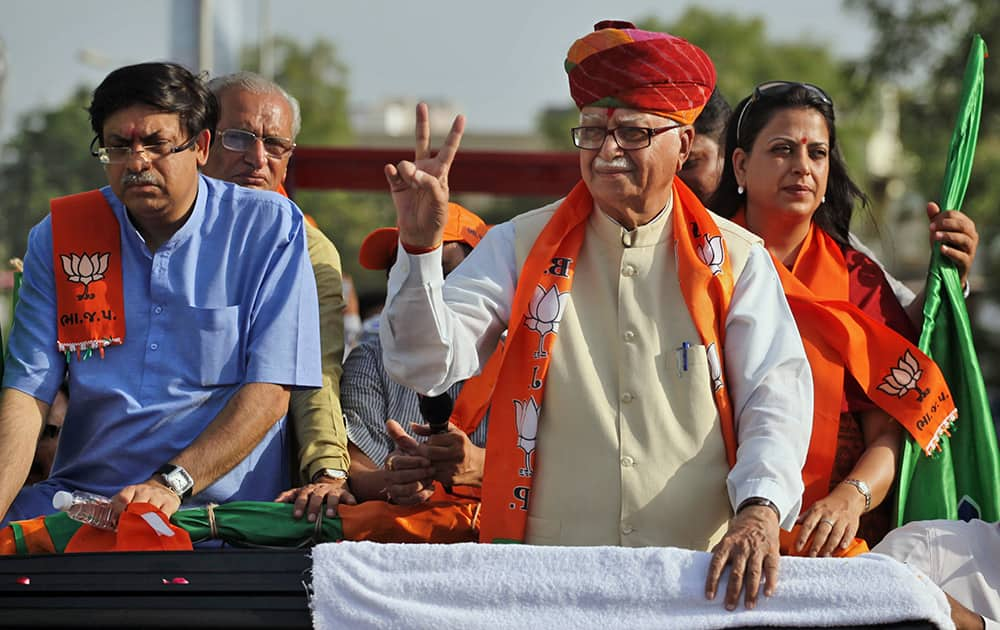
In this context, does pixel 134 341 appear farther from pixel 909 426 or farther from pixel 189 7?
pixel 189 7

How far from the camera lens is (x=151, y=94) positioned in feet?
12.3

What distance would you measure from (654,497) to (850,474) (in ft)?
3.03

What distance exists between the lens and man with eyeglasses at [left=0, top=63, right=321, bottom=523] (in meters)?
3.73

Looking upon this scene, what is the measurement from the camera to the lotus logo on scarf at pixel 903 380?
3885 millimetres

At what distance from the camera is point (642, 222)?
3.34 meters

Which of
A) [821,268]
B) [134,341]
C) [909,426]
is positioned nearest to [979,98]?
[821,268]

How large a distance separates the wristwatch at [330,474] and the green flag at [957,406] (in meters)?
1.58

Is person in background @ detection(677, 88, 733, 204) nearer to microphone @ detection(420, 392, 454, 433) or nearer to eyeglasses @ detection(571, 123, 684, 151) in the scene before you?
eyeglasses @ detection(571, 123, 684, 151)

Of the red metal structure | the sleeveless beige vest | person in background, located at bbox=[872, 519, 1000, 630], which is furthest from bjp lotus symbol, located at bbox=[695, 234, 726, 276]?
the red metal structure

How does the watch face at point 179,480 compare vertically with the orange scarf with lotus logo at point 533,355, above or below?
below

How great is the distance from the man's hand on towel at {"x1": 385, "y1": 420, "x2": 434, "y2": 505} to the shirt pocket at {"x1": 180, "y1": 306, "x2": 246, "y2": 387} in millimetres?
561

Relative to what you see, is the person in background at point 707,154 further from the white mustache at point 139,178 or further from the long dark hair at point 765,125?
the white mustache at point 139,178

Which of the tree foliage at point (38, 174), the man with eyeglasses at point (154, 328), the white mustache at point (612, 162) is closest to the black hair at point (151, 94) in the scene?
the man with eyeglasses at point (154, 328)

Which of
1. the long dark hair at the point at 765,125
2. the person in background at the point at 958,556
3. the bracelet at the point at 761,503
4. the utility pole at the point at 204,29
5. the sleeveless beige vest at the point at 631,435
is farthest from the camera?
the utility pole at the point at 204,29
